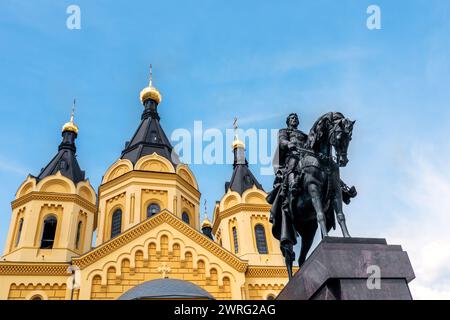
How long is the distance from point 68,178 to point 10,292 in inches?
279

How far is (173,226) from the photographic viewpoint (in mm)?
21844

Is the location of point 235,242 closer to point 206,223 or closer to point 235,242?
point 235,242

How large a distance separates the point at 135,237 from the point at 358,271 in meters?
18.1

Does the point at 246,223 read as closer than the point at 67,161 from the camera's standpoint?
Yes

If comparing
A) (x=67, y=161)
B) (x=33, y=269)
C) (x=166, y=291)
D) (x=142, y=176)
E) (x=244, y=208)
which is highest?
(x=67, y=161)

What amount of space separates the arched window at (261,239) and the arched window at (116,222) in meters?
8.39

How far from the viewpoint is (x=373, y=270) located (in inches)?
172

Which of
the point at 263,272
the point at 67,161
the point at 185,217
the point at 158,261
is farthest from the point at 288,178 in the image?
the point at 67,161

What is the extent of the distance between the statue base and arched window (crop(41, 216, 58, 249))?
65.1 ft

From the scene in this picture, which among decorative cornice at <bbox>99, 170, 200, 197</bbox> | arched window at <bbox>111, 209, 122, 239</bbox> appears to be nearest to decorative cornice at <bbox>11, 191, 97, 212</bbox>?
arched window at <bbox>111, 209, 122, 239</bbox>

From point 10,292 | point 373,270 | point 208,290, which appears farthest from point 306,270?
point 10,292

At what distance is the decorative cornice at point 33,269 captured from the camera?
19609 millimetres

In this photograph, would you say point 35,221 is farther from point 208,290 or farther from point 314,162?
point 314,162

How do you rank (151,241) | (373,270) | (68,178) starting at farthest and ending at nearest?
(68,178) → (151,241) → (373,270)
